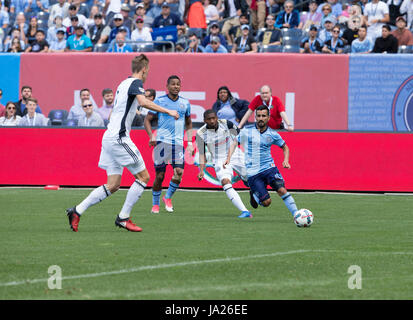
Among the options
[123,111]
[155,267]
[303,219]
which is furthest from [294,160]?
[155,267]

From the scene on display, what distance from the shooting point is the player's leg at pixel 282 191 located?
42.3 ft

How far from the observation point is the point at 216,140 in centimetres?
1530

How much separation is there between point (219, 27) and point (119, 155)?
1340cm

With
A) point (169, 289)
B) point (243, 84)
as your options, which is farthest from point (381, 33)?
point (169, 289)

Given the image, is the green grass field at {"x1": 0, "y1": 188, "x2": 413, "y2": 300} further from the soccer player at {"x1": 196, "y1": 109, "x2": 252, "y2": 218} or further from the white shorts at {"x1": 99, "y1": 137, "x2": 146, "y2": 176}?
the white shorts at {"x1": 99, "y1": 137, "x2": 146, "y2": 176}

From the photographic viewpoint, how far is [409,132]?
61.9 feet

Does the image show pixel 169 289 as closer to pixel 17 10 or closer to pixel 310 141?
pixel 310 141

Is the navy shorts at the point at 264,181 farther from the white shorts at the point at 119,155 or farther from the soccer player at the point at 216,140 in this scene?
the white shorts at the point at 119,155

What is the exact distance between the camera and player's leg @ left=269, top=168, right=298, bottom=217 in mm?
12898

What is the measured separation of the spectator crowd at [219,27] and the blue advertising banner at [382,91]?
49 centimetres

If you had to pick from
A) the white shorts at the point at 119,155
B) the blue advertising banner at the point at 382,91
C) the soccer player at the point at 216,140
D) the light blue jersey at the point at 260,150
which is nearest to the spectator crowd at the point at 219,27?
the blue advertising banner at the point at 382,91

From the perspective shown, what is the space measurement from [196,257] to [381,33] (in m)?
13.9

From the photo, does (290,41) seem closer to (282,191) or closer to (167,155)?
(167,155)

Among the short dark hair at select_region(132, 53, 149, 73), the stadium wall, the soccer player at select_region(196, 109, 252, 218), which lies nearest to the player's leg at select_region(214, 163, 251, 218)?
the soccer player at select_region(196, 109, 252, 218)
